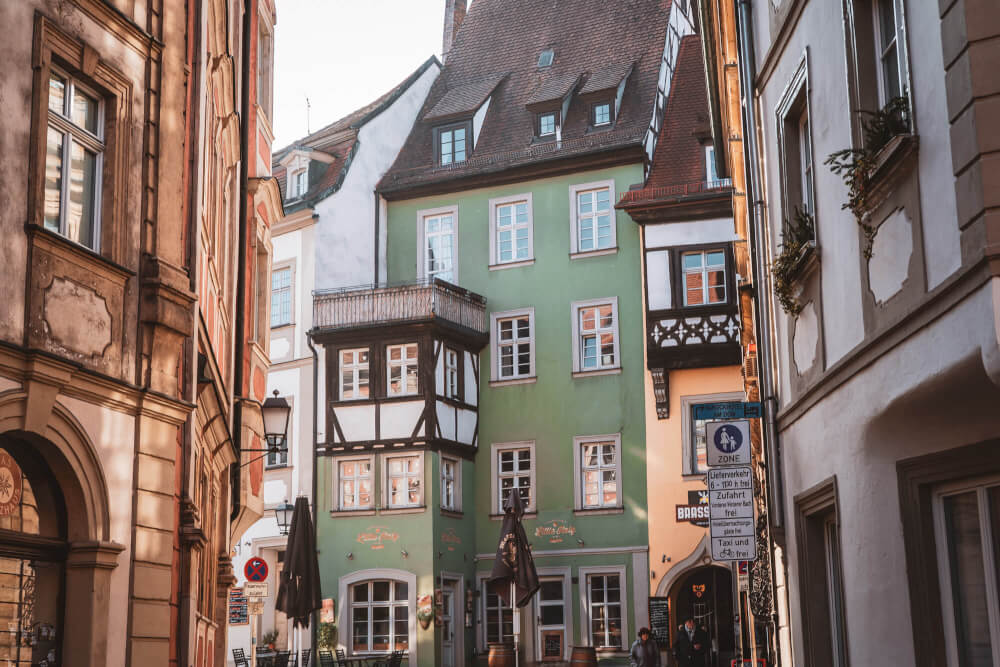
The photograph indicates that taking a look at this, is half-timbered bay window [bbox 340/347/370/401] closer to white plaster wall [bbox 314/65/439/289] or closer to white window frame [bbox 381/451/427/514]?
white window frame [bbox 381/451/427/514]

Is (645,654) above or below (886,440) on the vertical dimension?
below

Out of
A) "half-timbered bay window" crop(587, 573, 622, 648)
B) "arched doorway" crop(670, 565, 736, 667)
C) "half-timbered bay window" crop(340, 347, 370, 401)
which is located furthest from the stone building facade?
"arched doorway" crop(670, 565, 736, 667)

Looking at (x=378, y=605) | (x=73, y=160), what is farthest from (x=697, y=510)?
(x=378, y=605)

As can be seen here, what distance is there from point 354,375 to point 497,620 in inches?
272

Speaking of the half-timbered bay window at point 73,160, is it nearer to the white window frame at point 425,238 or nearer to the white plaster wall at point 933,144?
the white plaster wall at point 933,144

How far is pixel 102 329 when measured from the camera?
9703 mm

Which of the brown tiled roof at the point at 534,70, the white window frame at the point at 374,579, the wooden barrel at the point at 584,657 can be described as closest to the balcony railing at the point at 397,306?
the brown tiled roof at the point at 534,70

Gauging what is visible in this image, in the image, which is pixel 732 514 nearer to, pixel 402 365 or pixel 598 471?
pixel 598 471

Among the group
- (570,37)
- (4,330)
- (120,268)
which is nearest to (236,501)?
(120,268)

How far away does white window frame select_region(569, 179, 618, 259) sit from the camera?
32.5 meters

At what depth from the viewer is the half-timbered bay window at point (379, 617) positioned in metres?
30.9

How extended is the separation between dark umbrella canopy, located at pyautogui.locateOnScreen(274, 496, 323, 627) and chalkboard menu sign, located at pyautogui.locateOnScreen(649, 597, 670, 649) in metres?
9.78

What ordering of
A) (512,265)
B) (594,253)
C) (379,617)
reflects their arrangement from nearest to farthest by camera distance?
(379,617) < (594,253) < (512,265)

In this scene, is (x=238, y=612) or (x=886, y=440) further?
(x=238, y=612)
